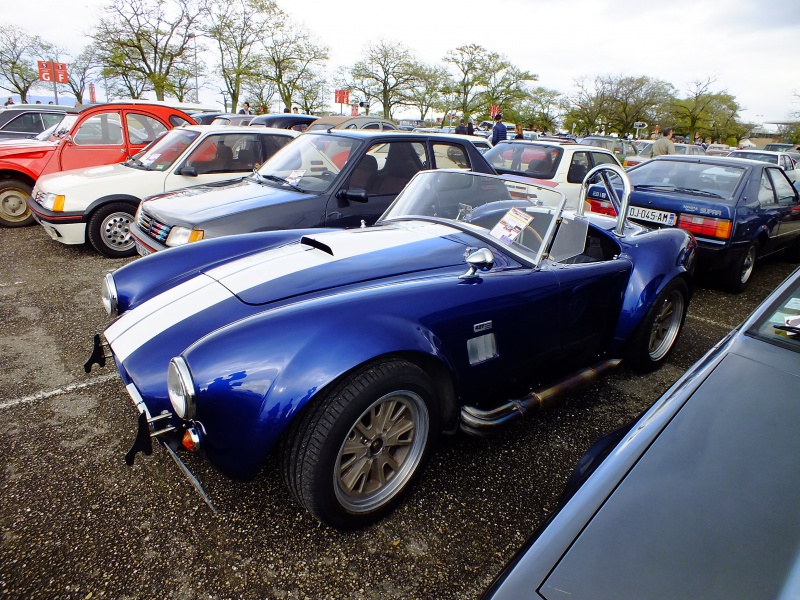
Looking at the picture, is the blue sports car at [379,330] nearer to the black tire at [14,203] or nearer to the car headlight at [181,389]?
the car headlight at [181,389]

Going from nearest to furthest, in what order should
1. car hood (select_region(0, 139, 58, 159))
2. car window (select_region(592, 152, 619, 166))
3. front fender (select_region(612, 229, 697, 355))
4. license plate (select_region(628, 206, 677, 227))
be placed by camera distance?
front fender (select_region(612, 229, 697, 355)) → license plate (select_region(628, 206, 677, 227)) → car hood (select_region(0, 139, 58, 159)) → car window (select_region(592, 152, 619, 166))

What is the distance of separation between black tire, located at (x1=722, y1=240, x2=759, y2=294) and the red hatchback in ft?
26.6

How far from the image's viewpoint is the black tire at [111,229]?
599 centimetres

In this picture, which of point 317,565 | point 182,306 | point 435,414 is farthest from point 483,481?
point 182,306

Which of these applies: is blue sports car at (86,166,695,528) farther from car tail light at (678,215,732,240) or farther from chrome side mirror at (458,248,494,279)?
car tail light at (678,215,732,240)

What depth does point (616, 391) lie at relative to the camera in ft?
11.2

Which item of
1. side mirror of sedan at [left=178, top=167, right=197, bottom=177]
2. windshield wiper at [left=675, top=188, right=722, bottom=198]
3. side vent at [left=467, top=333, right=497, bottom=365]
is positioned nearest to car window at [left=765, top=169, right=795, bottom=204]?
windshield wiper at [left=675, top=188, right=722, bottom=198]

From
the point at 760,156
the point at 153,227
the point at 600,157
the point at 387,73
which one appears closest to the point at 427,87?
the point at 387,73

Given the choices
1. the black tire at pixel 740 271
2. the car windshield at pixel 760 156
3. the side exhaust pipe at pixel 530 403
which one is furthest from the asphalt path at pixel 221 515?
the car windshield at pixel 760 156

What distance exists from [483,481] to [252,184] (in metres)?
3.90

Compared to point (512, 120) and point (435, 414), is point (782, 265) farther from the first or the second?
point (512, 120)

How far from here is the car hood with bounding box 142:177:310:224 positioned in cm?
432

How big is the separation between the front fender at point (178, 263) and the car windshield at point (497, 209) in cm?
80

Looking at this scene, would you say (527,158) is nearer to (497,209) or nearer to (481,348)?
(497,209)
